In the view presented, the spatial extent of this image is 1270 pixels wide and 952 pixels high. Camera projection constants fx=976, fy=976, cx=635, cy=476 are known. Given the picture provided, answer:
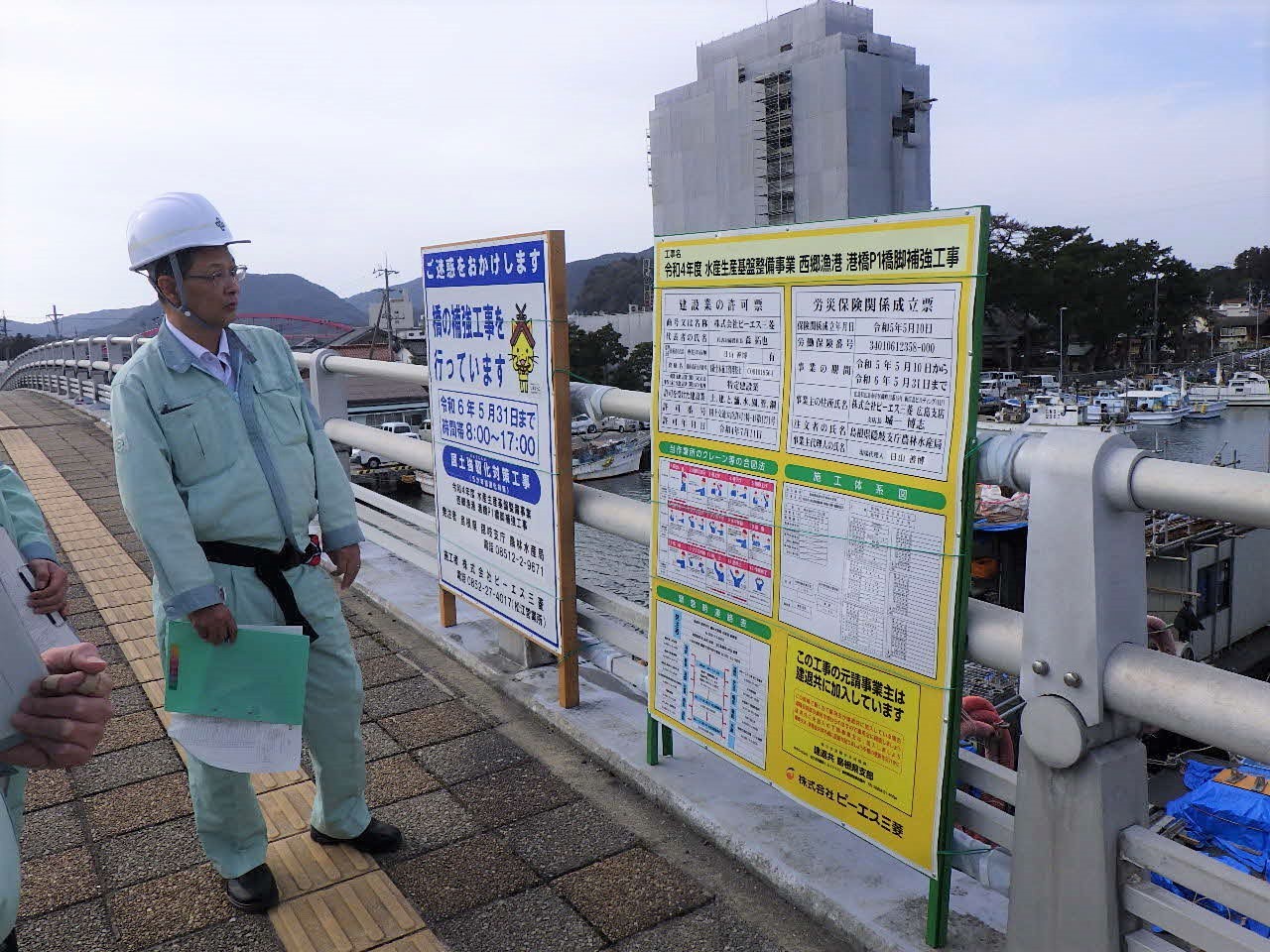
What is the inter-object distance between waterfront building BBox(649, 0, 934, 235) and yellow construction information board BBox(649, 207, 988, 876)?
61.6 meters

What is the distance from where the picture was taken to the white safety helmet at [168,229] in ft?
8.19

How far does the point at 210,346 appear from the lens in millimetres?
2639

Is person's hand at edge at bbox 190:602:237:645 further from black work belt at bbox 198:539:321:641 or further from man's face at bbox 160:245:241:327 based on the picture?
man's face at bbox 160:245:241:327

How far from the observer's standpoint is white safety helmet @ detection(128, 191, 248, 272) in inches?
98.3

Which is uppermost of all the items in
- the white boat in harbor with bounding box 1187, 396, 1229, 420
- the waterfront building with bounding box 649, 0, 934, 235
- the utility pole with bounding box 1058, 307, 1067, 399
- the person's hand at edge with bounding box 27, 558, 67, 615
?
the waterfront building with bounding box 649, 0, 934, 235

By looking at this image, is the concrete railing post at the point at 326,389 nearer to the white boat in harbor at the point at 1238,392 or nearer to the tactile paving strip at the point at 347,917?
the tactile paving strip at the point at 347,917

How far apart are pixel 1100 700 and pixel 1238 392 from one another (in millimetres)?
68562

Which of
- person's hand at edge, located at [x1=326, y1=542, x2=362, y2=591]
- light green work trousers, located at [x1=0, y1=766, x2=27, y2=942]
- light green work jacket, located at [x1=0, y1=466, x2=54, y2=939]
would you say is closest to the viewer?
light green work trousers, located at [x1=0, y1=766, x2=27, y2=942]

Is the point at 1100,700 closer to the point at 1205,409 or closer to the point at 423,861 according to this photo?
the point at 423,861

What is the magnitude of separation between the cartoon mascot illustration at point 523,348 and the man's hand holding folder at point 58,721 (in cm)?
212

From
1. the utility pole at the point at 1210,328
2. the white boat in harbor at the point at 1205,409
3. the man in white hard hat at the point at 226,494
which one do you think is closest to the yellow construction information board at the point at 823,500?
the man in white hard hat at the point at 226,494

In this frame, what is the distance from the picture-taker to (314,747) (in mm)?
2811

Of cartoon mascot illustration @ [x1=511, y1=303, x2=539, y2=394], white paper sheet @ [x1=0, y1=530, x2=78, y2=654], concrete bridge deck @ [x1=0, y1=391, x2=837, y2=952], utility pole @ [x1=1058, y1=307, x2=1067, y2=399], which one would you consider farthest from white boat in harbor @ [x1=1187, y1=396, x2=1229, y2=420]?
white paper sheet @ [x1=0, y1=530, x2=78, y2=654]

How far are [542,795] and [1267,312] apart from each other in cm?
9587
